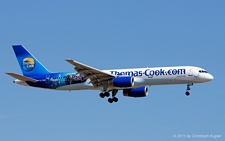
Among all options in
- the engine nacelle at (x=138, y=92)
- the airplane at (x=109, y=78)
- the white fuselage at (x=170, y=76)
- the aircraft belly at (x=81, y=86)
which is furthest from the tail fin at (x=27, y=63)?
the white fuselage at (x=170, y=76)

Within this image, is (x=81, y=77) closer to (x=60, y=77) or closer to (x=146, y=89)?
(x=60, y=77)

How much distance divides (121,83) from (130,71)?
261cm

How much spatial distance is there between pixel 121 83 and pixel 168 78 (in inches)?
213

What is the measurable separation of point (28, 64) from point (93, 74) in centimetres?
1041

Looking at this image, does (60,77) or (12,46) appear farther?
(12,46)

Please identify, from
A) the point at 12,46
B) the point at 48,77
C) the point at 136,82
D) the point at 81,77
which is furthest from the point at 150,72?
the point at 12,46

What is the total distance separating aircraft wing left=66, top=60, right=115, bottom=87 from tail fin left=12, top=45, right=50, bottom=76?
687 centimetres

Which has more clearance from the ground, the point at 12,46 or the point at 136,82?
the point at 12,46

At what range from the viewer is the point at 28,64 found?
72938mm

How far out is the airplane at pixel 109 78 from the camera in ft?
217

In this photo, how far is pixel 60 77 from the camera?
229ft

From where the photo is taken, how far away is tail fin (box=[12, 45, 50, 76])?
72.2m

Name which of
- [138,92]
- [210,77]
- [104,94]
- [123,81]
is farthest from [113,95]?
[210,77]

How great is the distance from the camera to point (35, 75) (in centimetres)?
7175
